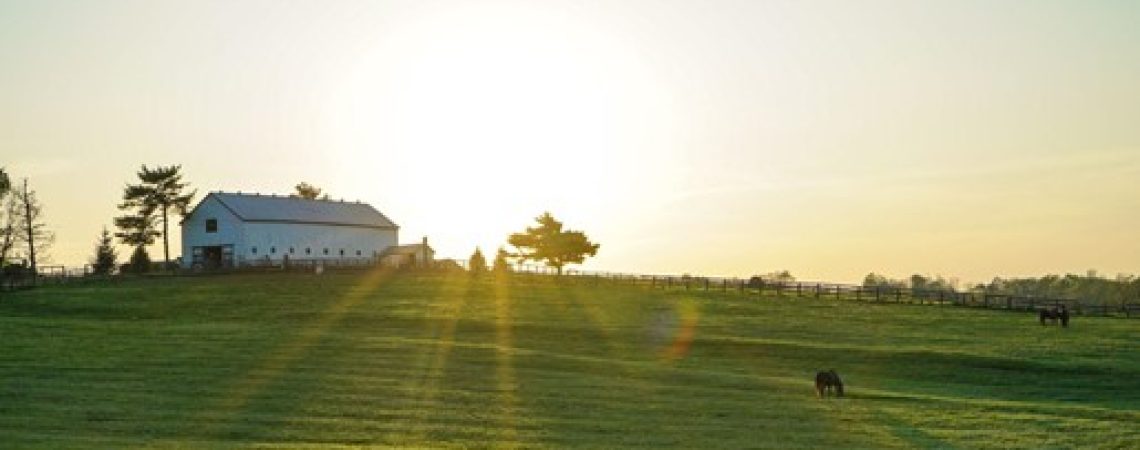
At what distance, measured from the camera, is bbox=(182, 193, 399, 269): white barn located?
104m

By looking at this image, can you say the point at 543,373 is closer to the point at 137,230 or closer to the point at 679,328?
the point at 679,328

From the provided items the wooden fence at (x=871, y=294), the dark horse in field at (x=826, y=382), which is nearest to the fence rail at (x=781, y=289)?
the wooden fence at (x=871, y=294)

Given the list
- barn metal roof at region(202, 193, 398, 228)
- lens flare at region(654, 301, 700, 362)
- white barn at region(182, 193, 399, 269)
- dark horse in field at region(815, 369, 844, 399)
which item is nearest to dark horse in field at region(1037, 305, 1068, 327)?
lens flare at region(654, 301, 700, 362)

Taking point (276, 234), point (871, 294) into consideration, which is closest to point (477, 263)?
point (276, 234)

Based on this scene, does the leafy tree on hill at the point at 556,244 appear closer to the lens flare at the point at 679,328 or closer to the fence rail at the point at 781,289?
the fence rail at the point at 781,289

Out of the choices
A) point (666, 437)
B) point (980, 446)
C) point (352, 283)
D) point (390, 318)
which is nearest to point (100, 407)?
point (666, 437)

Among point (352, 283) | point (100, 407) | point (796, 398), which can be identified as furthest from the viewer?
point (352, 283)

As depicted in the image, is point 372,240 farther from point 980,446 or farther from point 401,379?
point 980,446

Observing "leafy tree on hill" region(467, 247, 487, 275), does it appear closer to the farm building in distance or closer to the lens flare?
the farm building in distance

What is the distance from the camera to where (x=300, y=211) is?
110 metres

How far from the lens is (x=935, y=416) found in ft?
120

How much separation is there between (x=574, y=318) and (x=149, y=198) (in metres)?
58.4

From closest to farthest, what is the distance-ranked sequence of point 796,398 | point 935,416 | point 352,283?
point 935,416 → point 796,398 → point 352,283

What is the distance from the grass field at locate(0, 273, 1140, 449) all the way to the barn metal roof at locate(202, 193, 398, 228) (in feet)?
79.1
